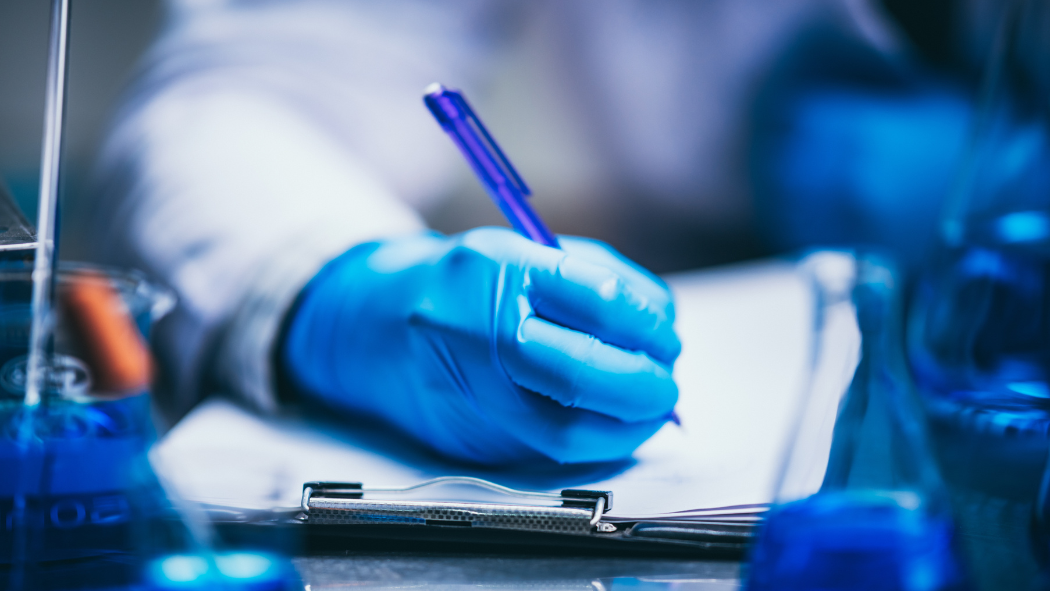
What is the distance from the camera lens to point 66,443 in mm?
230

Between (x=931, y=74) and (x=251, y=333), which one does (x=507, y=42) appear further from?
(x=251, y=333)

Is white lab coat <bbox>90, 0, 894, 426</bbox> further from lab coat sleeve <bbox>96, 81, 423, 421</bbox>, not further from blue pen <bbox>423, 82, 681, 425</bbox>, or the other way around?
blue pen <bbox>423, 82, 681, 425</bbox>

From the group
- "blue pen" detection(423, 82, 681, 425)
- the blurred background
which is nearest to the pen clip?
"blue pen" detection(423, 82, 681, 425)

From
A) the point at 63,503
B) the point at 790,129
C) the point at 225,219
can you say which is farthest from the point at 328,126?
the point at 63,503

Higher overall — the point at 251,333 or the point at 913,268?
the point at 913,268

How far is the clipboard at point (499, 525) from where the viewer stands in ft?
0.82

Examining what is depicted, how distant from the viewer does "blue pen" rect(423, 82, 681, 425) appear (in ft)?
0.95

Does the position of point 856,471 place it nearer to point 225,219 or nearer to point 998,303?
point 998,303

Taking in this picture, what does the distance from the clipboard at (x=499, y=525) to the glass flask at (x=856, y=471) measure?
5 cm

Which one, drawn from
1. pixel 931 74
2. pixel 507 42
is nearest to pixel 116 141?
pixel 507 42

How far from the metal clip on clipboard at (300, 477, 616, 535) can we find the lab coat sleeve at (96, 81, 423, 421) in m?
0.16

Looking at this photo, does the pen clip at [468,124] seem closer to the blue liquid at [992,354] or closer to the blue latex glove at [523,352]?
the blue latex glove at [523,352]

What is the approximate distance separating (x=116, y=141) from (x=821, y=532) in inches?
25.4

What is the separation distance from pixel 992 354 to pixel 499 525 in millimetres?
230
